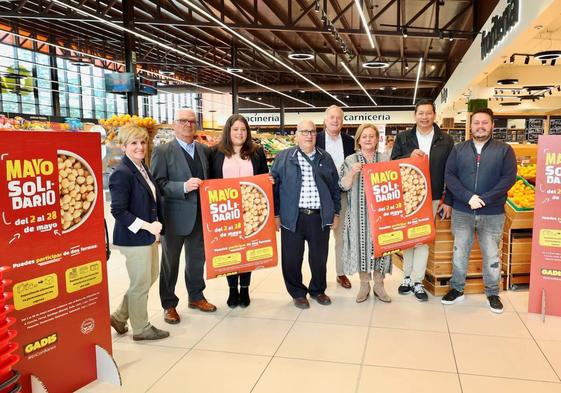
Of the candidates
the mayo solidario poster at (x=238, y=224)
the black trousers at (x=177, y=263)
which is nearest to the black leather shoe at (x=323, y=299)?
the mayo solidario poster at (x=238, y=224)

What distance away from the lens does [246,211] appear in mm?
3557

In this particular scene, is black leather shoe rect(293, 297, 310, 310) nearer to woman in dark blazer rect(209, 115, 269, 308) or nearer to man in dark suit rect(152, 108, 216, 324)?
man in dark suit rect(152, 108, 216, 324)

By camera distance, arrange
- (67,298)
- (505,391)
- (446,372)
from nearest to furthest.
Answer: (67,298)
(505,391)
(446,372)

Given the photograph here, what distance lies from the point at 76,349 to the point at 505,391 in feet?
7.62

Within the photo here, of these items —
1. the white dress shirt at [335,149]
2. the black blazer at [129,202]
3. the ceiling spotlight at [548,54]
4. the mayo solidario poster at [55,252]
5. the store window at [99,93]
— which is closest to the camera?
the mayo solidario poster at [55,252]

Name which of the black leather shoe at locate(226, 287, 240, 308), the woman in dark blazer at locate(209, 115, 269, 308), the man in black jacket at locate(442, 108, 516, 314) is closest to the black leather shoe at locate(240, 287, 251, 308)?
the black leather shoe at locate(226, 287, 240, 308)

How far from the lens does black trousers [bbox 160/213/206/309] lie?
3469 mm

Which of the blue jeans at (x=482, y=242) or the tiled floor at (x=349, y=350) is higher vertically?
the blue jeans at (x=482, y=242)

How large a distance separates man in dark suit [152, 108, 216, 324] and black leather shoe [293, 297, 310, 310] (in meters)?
0.99

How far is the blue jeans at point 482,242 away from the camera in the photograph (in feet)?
11.8

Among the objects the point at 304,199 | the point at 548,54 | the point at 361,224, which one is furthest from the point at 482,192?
the point at 548,54

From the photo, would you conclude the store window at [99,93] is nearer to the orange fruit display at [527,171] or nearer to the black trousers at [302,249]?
the orange fruit display at [527,171]

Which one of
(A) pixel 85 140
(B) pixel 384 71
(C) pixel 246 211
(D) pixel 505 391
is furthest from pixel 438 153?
(B) pixel 384 71

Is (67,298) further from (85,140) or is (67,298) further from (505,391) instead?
(505,391)
